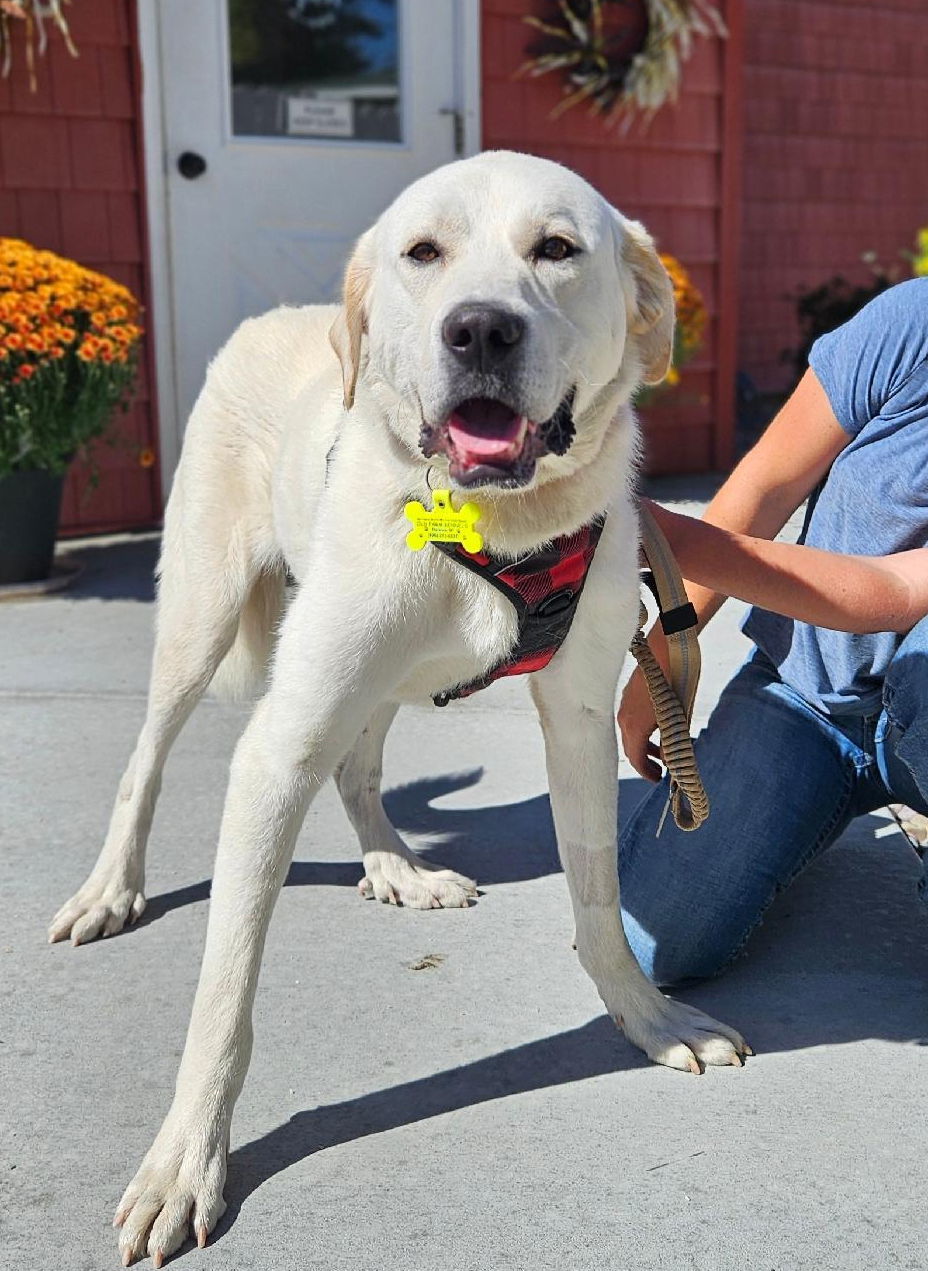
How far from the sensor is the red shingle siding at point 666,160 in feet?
22.1

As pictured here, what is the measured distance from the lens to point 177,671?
2.85 meters

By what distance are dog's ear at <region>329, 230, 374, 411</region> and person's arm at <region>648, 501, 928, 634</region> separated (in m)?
0.60

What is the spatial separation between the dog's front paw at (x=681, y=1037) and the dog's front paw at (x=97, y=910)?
103 centimetres

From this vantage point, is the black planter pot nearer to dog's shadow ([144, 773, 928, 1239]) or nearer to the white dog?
dog's shadow ([144, 773, 928, 1239])

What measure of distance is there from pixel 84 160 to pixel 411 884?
419 cm

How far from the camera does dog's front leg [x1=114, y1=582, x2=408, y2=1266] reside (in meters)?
1.96

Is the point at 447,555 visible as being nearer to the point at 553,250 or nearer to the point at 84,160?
the point at 553,250

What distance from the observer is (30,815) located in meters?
3.30

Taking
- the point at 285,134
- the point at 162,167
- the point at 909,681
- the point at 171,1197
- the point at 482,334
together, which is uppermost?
the point at 285,134

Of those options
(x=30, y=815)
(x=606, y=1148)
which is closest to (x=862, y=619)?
(x=606, y=1148)

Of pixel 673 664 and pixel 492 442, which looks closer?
pixel 492 442

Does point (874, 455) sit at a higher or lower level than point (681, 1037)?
higher

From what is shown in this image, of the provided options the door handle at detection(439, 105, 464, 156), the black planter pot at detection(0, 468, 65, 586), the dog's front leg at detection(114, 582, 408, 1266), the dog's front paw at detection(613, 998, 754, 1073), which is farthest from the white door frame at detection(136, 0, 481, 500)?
the dog's front paw at detection(613, 998, 754, 1073)

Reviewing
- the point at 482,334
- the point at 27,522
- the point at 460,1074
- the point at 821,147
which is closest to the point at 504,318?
the point at 482,334
